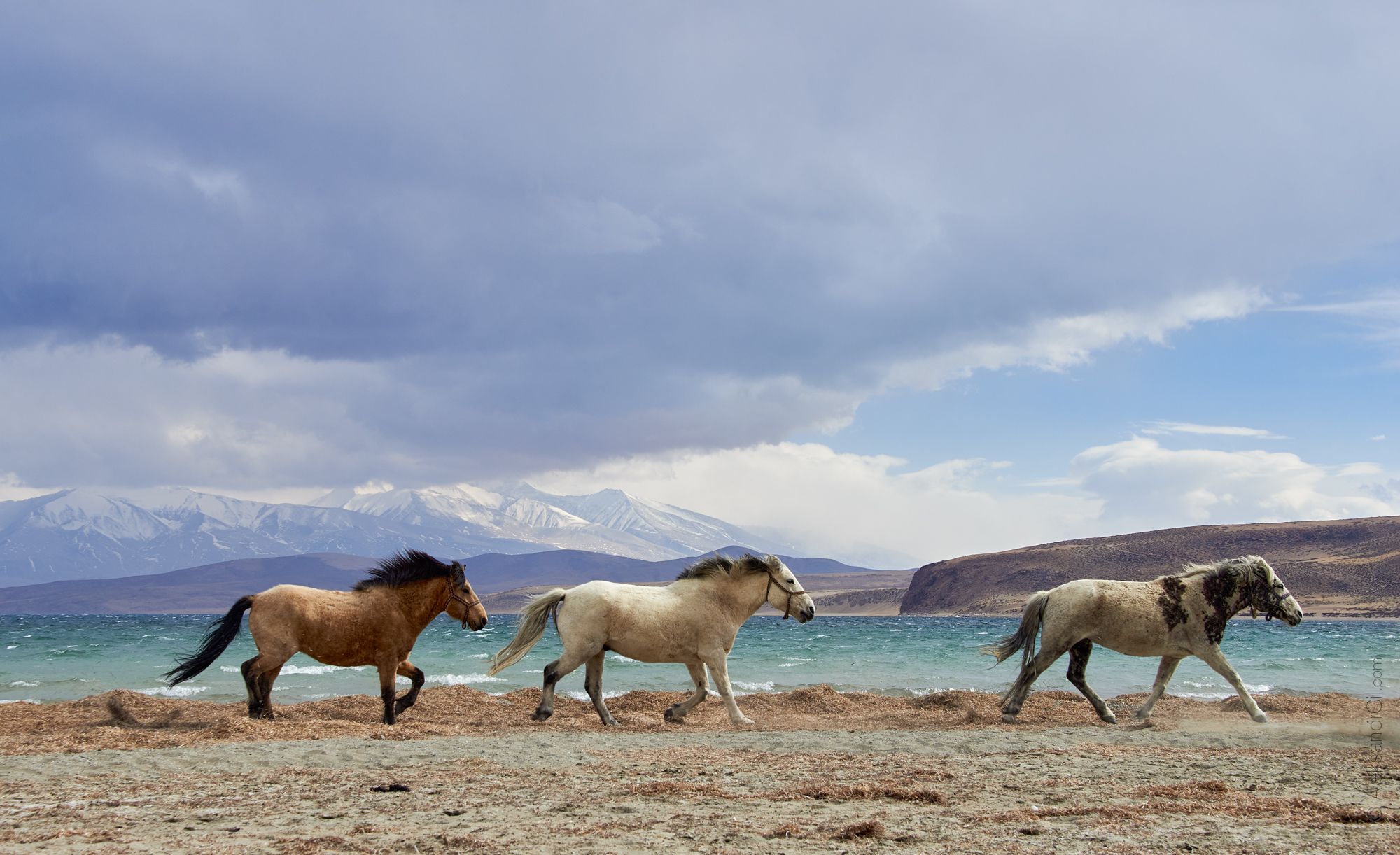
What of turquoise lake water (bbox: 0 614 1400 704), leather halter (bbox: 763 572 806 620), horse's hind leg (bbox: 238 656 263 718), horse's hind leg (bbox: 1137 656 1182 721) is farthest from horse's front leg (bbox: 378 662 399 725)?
horse's hind leg (bbox: 1137 656 1182 721)

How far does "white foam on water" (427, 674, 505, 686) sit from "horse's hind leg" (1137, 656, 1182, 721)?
45.1 ft

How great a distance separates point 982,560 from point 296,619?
491ft

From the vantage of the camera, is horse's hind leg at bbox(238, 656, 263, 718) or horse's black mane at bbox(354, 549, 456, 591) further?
horse's black mane at bbox(354, 549, 456, 591)

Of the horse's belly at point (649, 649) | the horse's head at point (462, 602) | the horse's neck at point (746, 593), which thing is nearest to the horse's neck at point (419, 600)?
the horse's head at point (462, 602)

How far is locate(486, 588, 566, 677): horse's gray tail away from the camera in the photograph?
40.3 ft

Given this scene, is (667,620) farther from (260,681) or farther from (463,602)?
(260,681)

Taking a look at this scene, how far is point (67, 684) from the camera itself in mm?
22547

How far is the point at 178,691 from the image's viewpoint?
20.0 metres

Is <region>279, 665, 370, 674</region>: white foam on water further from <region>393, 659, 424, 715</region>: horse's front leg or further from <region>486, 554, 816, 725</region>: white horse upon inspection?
<region>486, 554, 816, 725</region>: white horse

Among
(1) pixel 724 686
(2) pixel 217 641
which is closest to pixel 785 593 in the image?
(1) pixel 724 686

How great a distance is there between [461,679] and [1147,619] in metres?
16.4

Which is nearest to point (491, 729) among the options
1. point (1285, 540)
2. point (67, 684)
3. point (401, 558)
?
point (401, 558)

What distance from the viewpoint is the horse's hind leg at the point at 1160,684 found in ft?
41.9

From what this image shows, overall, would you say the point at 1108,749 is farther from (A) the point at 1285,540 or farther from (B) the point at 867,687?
(A) the point at 1285,540
